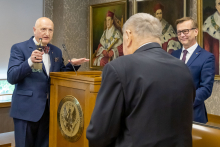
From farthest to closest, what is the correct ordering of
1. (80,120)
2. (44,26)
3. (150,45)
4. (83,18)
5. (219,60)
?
(83,18) < (219,60) < (44,26) < (80,120) < (150,45)

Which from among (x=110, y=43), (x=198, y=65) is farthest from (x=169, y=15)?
(x=198, y=65)

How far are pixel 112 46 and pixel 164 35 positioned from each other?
1.27m

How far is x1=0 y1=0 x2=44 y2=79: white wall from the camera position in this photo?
4.69 meters

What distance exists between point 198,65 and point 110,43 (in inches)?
119

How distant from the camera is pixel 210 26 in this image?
12.2 ft

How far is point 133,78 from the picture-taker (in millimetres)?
1089

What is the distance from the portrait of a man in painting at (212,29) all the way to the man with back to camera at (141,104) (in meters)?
2.84

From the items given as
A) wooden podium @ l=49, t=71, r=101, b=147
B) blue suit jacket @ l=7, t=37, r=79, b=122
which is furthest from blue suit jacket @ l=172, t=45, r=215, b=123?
blue suit jacket @ l=7, t=37, r=79, b=122

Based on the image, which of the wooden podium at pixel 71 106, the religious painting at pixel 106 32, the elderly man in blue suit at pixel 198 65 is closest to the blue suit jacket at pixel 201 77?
the elderly man in blue suit at pixel 198 65

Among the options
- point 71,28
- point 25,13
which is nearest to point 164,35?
point 71,28

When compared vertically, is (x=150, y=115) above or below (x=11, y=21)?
below

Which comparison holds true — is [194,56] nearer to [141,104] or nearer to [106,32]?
[141,104]

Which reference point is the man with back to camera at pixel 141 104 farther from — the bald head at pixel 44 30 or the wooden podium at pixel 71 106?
the bald head at pixel 44 30

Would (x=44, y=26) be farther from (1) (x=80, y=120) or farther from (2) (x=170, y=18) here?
(2) (x=170, y=18)
